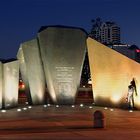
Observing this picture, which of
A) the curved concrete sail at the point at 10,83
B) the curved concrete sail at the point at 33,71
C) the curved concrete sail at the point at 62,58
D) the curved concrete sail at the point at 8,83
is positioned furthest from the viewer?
the curved concrete sail at the point at 33,71

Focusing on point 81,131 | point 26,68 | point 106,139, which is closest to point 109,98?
point 26,68

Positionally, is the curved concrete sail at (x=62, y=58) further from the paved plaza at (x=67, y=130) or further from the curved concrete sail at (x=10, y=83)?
the paved plaza at (x=67, y=130)

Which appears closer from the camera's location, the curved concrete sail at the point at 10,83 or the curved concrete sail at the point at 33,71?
the curved concrete sail at the point at 10,83

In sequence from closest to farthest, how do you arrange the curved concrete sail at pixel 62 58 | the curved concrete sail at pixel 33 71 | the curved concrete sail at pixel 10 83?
the curved concrete sail at pixel 10 83
the curved concrete sail at pixel 62 58
the curved concrete sail at pixel 33 71

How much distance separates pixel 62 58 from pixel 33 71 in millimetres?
1909

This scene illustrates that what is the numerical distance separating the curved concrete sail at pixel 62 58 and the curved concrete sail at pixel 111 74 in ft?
3.20

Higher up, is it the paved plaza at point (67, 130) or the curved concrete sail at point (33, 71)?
the curved concrete sail at point (33, 71)

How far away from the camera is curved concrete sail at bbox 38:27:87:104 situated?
2665 centimetres

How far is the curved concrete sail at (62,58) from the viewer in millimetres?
26648

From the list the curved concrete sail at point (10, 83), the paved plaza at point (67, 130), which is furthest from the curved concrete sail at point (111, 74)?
the paved plaza at point (67, 130)

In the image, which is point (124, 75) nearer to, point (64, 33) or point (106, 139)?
point (64, 33)

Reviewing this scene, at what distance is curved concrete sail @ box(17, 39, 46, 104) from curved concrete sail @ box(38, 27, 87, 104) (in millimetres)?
433

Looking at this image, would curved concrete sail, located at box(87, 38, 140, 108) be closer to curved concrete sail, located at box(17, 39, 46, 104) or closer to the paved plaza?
curved concrete sail, located at box(17, 39, 46, 104)

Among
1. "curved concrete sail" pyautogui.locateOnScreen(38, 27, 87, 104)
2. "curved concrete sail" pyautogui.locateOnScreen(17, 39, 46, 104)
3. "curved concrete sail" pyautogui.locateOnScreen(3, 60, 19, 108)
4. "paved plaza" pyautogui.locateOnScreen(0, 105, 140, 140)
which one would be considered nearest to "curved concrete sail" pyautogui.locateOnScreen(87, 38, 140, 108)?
"curved concrete sail" pyautogui.locateOnScreen(38, 27, 87, 104)
